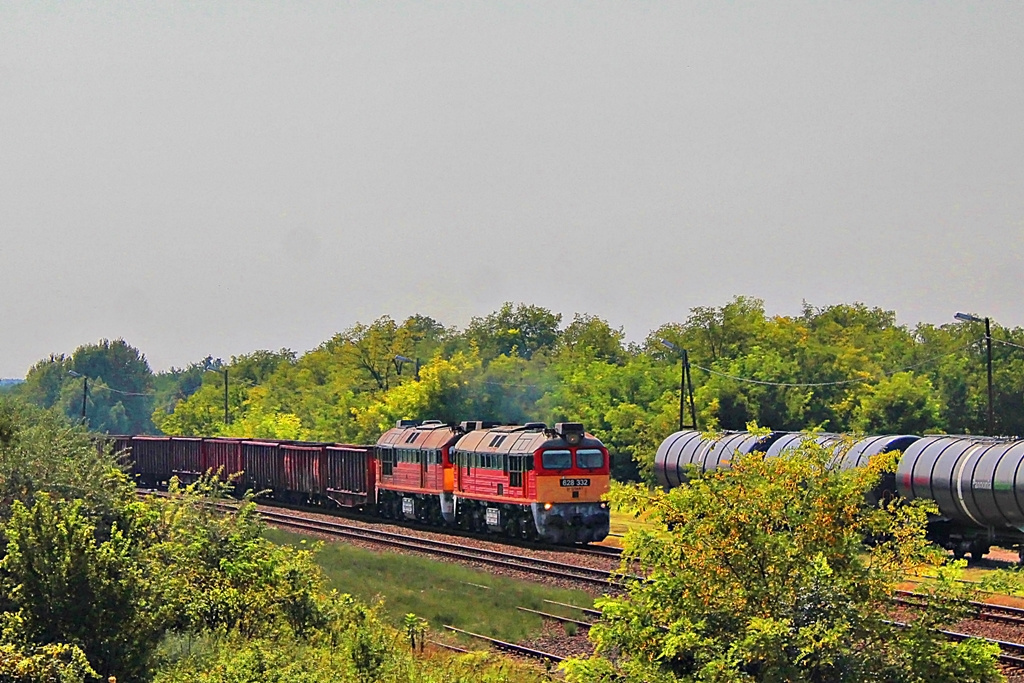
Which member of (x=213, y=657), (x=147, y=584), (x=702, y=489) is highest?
(x=702, y=489)

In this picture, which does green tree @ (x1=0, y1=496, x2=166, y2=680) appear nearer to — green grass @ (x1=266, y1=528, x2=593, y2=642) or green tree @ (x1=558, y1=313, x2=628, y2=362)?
green grass @ (x1=266, y1=528, x2=593, y2=642)

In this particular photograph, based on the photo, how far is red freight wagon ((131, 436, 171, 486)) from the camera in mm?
66188

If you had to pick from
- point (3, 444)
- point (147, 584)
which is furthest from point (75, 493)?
point (147, 584)

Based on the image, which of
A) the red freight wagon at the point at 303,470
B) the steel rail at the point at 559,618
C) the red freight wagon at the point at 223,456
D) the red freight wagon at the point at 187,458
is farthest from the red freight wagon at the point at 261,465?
the steel rail at the point at 559,618

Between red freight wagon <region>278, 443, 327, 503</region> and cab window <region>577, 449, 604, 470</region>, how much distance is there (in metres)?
17.7

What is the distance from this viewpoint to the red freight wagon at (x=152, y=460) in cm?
6619

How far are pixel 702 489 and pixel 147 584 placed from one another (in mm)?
9418

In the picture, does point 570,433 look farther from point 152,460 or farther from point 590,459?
point 152,460

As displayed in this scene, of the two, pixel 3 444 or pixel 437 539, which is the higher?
pixel 3 444

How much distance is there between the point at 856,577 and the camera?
511 inches

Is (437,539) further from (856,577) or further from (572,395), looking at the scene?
(572,395)

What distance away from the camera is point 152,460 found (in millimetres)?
67438

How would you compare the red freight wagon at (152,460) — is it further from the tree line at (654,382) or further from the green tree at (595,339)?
the green tree at (595,339)

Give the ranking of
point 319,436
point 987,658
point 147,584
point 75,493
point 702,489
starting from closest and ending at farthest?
1. point 987,658
2. point 702,489
3. point 147,584
4. point 75,493
5. point 319,436
